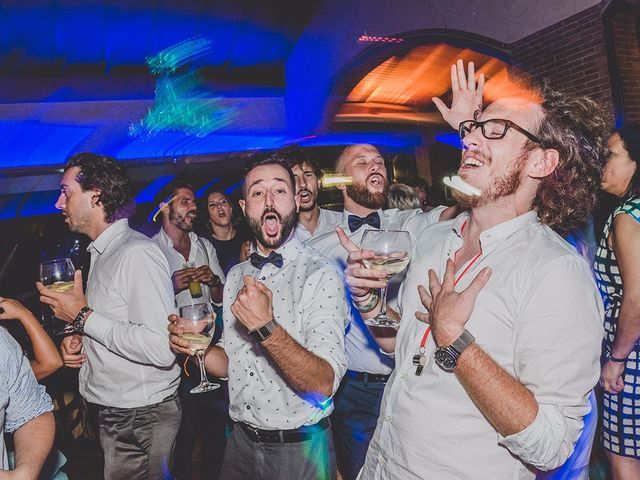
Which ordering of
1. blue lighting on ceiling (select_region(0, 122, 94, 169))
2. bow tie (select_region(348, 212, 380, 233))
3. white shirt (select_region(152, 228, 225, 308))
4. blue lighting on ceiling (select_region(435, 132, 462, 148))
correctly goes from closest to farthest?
bow tie (select_region(348, 212, 380, 233)), white shirt (select_region(152, 228, 225, 308)), blue lighting on ceiling (select_region(0, 122, 94, 169)), blue lighting on ceiling (select_region(435, 132, 462, 148))

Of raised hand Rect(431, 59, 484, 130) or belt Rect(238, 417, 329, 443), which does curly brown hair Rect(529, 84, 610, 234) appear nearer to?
raised hand Rect(431, 59, 484, 130)

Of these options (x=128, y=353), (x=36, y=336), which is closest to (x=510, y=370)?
(x=128, y=353)

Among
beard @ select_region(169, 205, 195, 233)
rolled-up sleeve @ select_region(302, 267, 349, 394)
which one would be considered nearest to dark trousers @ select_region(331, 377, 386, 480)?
rolled-up sleeve @ select_region(302, 267, 349, 394)

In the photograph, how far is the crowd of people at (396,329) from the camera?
4.45 ft

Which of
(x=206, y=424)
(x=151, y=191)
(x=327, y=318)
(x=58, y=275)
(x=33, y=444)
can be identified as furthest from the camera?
(x=151, y=191)

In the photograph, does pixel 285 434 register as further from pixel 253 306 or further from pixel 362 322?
pixel 362 322

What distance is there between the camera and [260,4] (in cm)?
891

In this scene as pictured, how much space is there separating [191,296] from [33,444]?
2.20 metres

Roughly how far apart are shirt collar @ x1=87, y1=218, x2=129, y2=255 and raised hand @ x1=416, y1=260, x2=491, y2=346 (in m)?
2.02

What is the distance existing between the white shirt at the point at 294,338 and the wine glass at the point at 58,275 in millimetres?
849

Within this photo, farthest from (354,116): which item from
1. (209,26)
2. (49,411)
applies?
(49,411)

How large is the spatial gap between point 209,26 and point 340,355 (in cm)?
886

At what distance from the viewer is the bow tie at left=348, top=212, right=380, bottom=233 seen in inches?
123

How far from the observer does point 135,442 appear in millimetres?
2586
